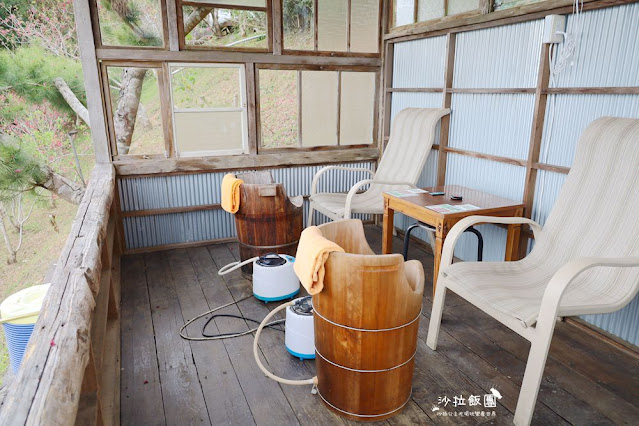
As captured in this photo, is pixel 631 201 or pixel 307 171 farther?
pixel 307 171

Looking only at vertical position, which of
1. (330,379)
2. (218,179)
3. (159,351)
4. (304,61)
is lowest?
(159,351)

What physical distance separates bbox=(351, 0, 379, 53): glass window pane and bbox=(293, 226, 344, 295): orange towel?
9.83ft

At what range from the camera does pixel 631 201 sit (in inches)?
83.0

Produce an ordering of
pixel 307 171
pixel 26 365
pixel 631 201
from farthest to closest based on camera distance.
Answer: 1. pixel 307 171
2. pixel 631 201
3. pixel 26 365

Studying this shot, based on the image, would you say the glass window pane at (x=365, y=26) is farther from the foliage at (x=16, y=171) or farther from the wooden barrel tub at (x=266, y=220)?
the foliage at (x=16, y=171)

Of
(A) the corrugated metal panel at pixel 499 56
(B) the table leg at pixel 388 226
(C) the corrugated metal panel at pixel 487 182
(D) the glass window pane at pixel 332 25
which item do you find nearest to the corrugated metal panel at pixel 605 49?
(A) the corrugated metal panel at pixel 499 56

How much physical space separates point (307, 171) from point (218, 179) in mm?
865

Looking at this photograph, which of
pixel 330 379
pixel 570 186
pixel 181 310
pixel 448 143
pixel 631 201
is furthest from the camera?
pixel 448 143

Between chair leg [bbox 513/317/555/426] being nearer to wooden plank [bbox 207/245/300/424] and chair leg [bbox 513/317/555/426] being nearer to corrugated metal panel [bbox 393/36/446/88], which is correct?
wooden plank [bbox 207/245/300/424]

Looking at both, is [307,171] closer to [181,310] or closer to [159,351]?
[181,310]

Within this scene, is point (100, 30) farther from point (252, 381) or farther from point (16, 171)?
point (252, 381)

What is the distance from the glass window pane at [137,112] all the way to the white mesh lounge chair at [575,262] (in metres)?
2.82

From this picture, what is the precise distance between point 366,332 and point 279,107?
3.60m

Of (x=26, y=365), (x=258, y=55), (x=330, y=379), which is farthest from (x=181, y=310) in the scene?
(x=258, y=55)
